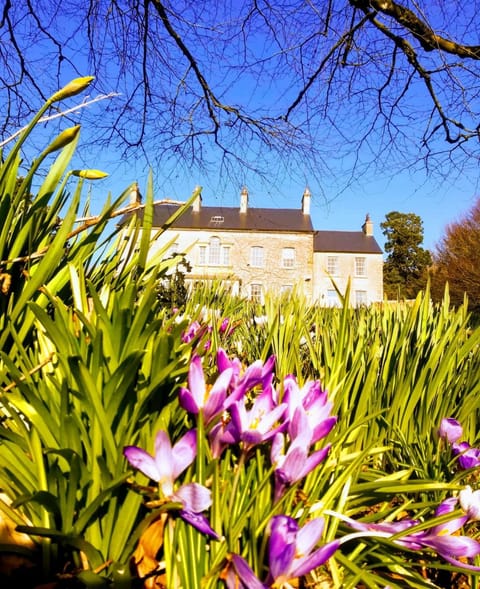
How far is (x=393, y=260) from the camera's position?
147 ft

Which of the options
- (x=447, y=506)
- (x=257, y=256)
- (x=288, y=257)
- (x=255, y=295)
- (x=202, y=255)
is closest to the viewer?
(x=447, y=506)

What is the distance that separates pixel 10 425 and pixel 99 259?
809 mm

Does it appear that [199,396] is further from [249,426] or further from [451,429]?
[451,429]

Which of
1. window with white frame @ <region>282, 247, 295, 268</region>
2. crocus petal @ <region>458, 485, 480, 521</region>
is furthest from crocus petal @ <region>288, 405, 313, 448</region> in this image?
window with white frame @ <region>282, 247, 295, 268</region>

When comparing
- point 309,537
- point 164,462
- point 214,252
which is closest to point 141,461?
point 164,462

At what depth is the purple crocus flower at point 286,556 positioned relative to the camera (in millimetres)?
→ 545

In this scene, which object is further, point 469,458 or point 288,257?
point 288,257

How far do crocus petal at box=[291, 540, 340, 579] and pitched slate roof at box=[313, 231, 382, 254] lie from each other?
118 feet

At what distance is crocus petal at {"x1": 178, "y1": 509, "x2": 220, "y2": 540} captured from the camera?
615mm

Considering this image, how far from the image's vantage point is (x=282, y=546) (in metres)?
0.55

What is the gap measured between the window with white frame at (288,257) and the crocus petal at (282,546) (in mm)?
33419

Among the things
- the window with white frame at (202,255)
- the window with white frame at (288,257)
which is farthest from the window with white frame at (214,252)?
the window with white frame at (288,257)

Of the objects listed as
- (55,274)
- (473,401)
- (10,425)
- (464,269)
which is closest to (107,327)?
(10,425)

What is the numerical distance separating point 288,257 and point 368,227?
352 inches
